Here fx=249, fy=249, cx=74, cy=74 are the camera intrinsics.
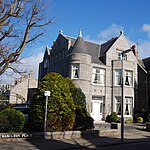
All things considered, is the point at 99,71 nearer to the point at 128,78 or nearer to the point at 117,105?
the point at 128,78

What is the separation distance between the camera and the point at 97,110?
101 feet

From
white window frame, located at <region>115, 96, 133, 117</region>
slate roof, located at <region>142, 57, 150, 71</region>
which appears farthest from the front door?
slate roof, located at <region>142, 57, 150, 71</region>

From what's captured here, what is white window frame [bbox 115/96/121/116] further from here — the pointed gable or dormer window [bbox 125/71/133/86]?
the pointed gable

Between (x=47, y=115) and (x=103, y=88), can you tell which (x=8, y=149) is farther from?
(x=103, y=88)

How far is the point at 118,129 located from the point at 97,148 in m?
7.02

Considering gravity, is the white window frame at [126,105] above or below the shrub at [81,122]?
above

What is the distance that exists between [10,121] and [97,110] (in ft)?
57.6

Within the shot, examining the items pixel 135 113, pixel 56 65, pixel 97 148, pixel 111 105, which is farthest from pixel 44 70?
pixel 97 148

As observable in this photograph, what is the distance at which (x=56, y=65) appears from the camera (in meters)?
34.9

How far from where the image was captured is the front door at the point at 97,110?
30.3 m

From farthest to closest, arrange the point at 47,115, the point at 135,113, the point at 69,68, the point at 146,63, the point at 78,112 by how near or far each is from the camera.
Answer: the point at 146,63 → the point at 135,113 → the point at 69,68 → the point at 78,112 → the point at 47,115

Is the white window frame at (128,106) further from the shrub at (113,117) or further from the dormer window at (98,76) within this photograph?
the dormer window at (98,76)

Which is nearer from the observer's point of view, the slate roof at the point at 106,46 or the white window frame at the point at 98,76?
the white window frame at the point at 98,76

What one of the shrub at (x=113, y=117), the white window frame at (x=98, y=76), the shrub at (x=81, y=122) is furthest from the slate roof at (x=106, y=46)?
the shrub at (x=81, y=122)
